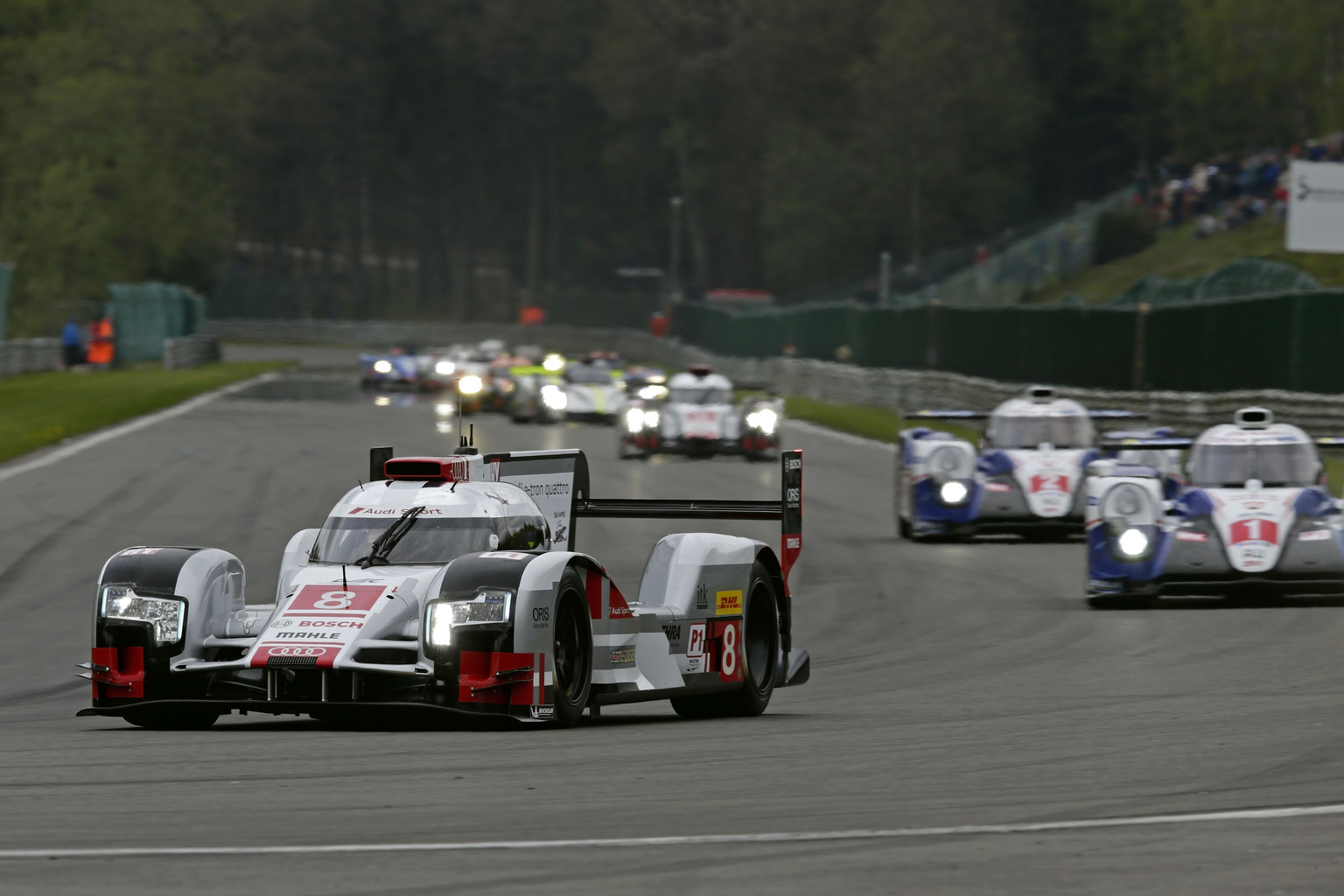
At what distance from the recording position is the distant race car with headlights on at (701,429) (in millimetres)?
33969

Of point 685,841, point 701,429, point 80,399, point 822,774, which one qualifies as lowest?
point 80,399

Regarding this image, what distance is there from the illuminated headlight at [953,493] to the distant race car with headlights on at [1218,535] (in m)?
4.84

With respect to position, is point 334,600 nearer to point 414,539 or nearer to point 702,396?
point 414,539

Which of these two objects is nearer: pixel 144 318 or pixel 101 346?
pixel 101 346

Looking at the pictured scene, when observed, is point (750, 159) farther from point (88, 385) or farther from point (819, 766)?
point (819, 766)

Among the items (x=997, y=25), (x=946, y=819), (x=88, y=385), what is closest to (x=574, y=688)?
(x=946, y=819)

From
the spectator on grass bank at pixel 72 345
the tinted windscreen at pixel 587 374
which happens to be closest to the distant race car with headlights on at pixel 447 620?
the tinted windscreen at pixel 587 374

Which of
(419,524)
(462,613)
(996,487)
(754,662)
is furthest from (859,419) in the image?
(462,613)

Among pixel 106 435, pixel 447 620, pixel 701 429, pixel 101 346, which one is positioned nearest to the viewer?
pixel 447 620

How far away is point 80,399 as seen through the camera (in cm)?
4391

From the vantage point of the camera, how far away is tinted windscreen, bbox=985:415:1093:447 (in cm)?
2238

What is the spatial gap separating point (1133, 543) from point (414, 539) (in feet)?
24.8

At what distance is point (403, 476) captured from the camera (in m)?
11.2

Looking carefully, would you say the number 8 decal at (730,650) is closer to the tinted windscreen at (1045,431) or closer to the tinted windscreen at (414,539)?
the tinted windscreen at (414,539)
